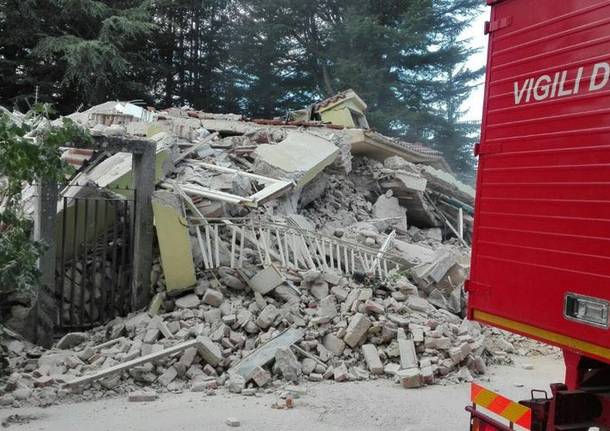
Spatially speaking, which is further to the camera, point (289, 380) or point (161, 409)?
point (289, 380)

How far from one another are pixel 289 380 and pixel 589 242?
408 cm

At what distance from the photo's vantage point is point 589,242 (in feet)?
9.12

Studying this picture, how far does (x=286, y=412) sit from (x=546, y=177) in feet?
11.0

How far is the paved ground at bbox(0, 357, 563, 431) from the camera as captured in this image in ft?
16.0

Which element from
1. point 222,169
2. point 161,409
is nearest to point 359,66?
point 222,169

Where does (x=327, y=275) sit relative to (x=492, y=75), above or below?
below

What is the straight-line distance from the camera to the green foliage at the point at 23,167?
5.18m

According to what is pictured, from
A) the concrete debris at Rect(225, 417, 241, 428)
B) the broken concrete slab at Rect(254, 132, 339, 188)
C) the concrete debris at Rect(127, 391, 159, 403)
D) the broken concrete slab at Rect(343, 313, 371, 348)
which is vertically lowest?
the concrete debris at Rect(127, 391, 159, 403)

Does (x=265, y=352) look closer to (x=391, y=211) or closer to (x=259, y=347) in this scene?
(x=259, y=347)

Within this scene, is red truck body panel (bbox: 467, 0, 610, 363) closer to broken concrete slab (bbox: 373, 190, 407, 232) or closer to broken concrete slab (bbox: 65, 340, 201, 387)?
broken concrete slab (bbox: 65, 340, 201, 387)

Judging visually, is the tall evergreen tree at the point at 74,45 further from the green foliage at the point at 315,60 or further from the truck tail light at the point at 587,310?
the truck tail light at the point at 587,310

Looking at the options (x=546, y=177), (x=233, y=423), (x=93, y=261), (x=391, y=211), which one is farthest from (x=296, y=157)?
(x=546, y=177)

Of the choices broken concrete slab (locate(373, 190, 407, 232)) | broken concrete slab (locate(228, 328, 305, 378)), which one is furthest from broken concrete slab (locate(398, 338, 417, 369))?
broken concrete slab (locate(373, 190, 407, 232))

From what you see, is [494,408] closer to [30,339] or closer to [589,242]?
[589,242]
